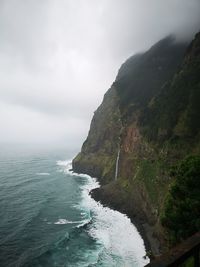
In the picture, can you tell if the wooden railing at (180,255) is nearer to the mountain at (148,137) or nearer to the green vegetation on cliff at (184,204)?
the green vegetation on cliff at (184,204)

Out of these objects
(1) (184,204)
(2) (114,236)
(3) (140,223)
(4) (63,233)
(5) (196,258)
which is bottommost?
(2) (114,236)

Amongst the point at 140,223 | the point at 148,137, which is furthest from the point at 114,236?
the point at 148,137

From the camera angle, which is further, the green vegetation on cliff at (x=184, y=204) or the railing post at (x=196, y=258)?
the green vegetation on cliff at (x=184, y=204)

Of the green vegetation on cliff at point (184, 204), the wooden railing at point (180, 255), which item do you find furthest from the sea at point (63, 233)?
the wooden railing at point (180, 255)

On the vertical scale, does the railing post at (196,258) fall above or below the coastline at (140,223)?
above

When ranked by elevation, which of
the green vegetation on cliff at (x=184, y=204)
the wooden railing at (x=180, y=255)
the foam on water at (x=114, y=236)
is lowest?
the foam on water at (x=114, y=236)

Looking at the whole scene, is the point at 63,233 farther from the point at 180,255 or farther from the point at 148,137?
the point at 180,255

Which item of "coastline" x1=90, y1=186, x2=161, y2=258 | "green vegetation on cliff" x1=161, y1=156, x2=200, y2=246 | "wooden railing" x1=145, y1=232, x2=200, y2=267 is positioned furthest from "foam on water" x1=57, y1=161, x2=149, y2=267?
"wooden railing" x1=145, y1=232, x2=200, y2=267
